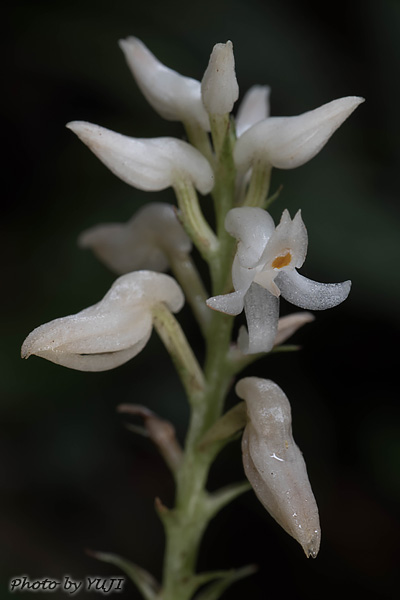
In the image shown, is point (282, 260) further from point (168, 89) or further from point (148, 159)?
point (168, 89)

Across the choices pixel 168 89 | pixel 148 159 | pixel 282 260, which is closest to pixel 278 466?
pixel 282 260

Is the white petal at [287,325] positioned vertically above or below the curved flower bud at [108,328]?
below

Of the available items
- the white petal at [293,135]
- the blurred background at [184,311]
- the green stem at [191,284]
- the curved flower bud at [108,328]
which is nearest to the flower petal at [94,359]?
the curved flower bud at [108,328]

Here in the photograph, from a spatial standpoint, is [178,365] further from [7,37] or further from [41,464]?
[7,37]

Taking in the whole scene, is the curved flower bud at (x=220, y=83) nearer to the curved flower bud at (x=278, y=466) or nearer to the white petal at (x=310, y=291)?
the white petal at (x=310, y=291)

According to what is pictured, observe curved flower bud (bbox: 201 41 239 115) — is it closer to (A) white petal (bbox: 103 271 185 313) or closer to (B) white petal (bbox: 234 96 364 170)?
(B) white petal (bbox: 234 96 364 170)

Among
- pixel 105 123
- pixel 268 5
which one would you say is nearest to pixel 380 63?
pixel 268 5
